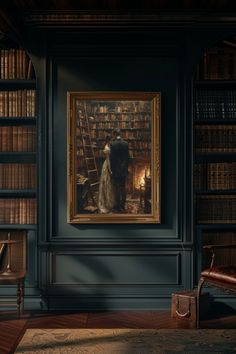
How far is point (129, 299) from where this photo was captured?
221 inches

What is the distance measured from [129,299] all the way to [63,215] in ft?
3.23

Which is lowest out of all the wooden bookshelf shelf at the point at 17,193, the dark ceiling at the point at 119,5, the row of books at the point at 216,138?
the wooden bookshelf shelf at the point at 17,193

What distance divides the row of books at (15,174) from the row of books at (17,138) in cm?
15

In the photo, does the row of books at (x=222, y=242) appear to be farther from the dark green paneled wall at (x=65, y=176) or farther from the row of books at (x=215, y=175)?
the row of books at (x=215, y=175)

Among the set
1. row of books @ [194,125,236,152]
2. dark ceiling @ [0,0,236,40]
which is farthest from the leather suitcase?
dark ceiling @ [0,0,236,40]

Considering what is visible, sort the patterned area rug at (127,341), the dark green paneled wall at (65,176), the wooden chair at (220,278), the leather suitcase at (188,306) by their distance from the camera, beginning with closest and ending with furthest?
1. the patterned area rug at (127,341)
2. the wooden chair at (220,278)
3. the leather suitcase at (188,306)
4. the dark green paneled wall at (65,176)

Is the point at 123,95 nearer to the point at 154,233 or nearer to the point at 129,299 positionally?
the point at 154,233

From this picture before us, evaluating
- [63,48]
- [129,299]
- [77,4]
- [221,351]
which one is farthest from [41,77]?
[221,351]

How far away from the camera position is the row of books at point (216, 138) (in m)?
5.64

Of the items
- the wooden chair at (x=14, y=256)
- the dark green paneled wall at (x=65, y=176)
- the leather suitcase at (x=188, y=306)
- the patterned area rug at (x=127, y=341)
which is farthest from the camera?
the dark green paneled wall at (x=65, y=176)

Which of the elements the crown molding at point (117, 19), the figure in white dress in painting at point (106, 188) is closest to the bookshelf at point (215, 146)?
the crown molding at point (117, 19)

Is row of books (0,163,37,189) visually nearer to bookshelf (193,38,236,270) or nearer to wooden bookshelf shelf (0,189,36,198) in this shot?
wooden bookshelf shelf (0,189,36,198)

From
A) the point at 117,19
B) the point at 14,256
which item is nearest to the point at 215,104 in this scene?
the point at 117,19

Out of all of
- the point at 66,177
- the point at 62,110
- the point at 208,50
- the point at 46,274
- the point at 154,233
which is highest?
the point at 208,50
